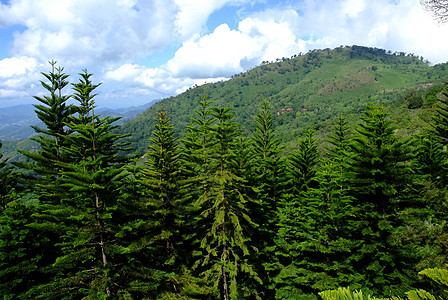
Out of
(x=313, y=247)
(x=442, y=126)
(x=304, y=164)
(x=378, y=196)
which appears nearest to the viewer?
(x=313, y=247)

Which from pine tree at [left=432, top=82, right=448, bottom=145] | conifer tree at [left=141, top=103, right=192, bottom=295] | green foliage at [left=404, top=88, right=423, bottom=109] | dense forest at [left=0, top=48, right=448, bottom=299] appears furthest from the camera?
green foliage at [left=404, top=88, right=423, bottom=109]

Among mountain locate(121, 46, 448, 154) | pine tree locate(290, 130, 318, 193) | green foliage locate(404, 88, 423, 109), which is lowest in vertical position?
pine tree locate(290, 130, 318, 193)

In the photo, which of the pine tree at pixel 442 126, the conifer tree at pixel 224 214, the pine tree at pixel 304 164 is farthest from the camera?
the pine tree at pixel 304 164

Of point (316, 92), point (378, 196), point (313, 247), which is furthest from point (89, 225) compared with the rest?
point (316, 92)

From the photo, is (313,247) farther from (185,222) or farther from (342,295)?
(342,295)

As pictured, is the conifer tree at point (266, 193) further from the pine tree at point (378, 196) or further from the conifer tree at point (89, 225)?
the conifer tree at point (89, 225)

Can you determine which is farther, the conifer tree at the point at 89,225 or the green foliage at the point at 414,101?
the green foliage at the point at 414,101

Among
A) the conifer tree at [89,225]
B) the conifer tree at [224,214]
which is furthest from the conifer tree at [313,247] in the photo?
the conifer tree at [89,225]

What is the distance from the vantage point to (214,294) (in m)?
11.1

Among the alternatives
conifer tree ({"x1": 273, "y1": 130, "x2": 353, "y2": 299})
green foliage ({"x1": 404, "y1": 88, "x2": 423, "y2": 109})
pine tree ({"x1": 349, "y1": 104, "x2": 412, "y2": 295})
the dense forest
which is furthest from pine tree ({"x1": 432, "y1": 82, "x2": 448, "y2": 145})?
green foliage ({"x1": 404, "y1": 88, "x2": 423, "y2": 109})

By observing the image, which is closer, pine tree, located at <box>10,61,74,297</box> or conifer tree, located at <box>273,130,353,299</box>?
pine tree, located at <box>10,61,74,297</box>

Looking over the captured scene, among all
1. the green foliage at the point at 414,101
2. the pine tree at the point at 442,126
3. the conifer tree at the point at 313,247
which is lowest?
the conifer tree at the point at 313,247

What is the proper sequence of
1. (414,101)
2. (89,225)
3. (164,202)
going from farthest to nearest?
(414,101) → (164,202) → (89,225)

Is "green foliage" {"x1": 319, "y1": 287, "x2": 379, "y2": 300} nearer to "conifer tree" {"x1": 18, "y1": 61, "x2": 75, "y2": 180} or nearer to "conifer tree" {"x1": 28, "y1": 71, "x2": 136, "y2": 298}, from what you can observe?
"conifer tree" {"x1": 28, "y1": 71, "x2": 136, "y2": 298}
